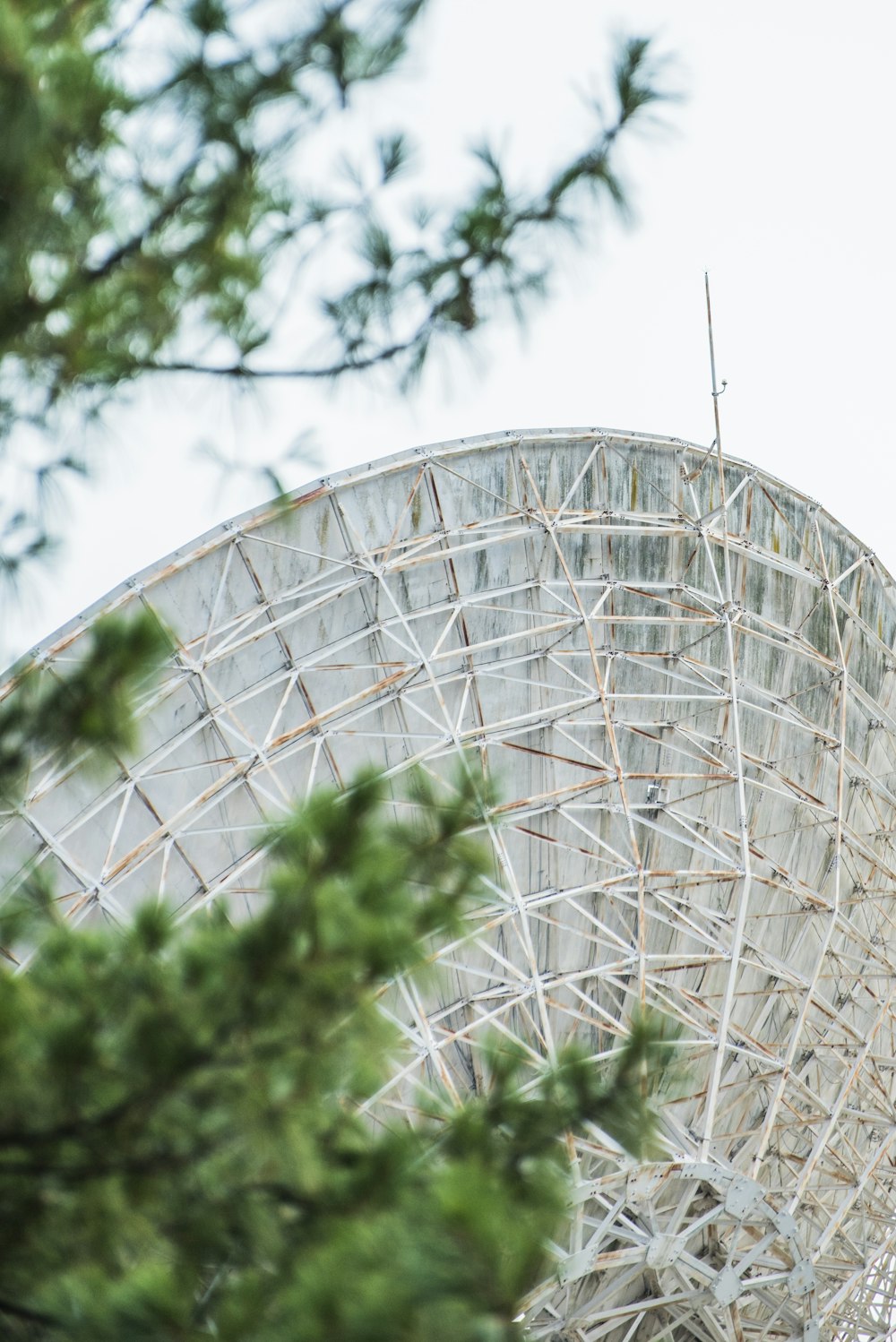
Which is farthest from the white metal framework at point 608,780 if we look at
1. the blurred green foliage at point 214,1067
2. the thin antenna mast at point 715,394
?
the blurred green foliage at point 214,1067

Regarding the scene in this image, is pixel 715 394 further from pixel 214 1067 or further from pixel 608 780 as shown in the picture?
pixel 214 1067

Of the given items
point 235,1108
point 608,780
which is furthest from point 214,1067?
point 608,780

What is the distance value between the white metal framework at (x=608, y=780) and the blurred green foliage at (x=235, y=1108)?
6.18 metres

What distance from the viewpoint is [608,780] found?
1413 cm

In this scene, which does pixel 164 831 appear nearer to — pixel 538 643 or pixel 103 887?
pixel 103 887

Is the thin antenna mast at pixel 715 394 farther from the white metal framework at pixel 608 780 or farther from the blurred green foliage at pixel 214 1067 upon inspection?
the blurred green foliage at pixel 214 1067

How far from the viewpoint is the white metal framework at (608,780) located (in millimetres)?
12453

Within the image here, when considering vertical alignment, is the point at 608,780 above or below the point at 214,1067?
below

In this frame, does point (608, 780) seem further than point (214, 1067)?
Yes

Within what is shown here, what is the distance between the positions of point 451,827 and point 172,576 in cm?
730

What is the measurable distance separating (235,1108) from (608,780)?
962cm

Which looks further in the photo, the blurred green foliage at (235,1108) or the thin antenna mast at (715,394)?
the thin antenna mast at (715,394)

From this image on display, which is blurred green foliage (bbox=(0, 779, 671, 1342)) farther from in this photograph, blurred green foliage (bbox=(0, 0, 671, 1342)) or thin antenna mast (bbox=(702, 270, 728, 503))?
thin antenna mast (bbox=(702, 270, 728, 503))

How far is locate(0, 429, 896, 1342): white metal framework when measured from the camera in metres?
12.5
